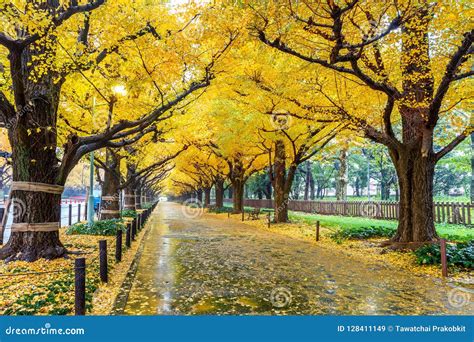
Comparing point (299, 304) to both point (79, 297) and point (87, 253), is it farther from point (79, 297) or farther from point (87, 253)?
point (87, 253)

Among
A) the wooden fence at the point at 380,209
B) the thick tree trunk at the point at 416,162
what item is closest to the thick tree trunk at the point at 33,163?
the thick tree trunk at the point at 416,162

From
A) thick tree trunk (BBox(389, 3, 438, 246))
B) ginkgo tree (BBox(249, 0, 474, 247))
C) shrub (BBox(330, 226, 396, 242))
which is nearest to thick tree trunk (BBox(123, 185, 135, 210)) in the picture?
shrub (BBox(330, 226, 396, 242))

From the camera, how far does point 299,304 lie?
20.6 ft

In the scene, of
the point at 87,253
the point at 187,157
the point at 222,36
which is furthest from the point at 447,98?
the point at 187,157

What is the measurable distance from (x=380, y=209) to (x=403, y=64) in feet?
50.7

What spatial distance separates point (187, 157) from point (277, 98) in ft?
67.5

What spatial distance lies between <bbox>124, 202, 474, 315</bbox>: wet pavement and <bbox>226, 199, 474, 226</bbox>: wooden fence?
11.6m

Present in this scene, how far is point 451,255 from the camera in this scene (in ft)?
31.3

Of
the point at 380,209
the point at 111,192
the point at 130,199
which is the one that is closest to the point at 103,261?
the point at 111,192

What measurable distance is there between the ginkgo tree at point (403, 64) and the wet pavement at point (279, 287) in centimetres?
355

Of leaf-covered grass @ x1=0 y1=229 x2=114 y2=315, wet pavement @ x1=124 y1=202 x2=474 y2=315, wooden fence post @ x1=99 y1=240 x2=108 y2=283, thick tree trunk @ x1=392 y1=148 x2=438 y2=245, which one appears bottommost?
wet pavement @ x1=124 y1=202 x2=474 y2=315

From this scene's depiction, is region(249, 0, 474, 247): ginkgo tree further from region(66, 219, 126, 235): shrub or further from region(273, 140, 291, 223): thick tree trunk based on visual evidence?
region(66, 219, 126, 235): shrub

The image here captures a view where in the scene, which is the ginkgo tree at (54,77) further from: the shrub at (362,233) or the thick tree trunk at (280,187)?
the thick tree trunk at (280,187)

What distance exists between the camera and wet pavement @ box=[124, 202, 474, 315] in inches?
239
